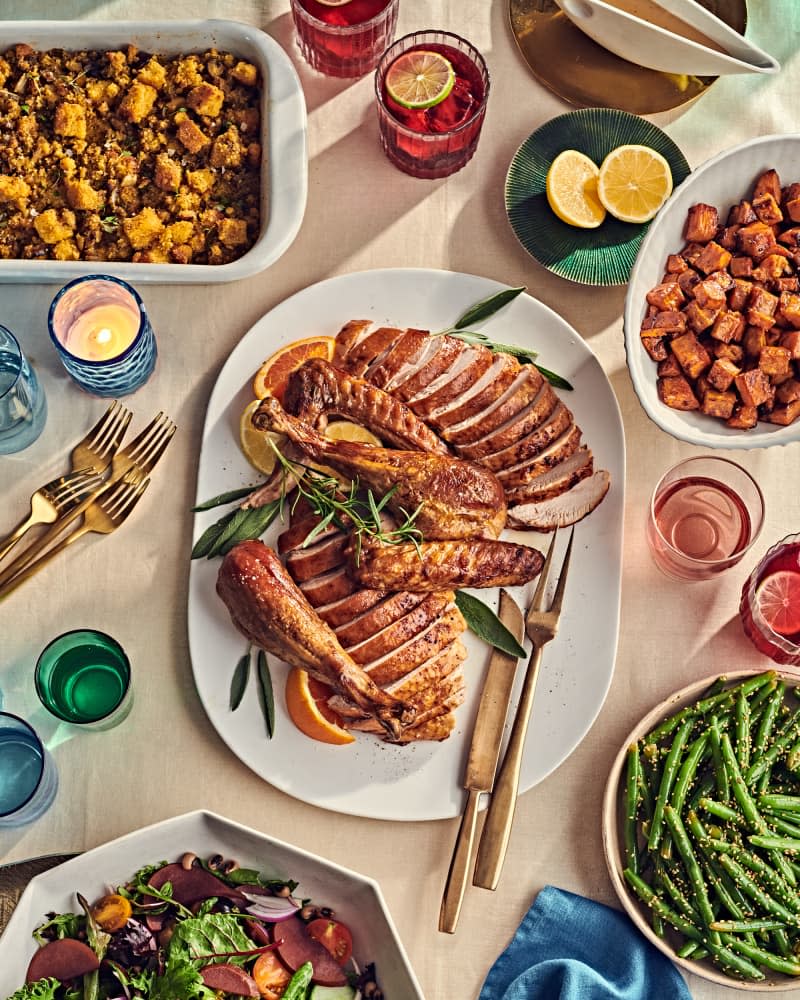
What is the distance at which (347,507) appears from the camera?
2336 mm

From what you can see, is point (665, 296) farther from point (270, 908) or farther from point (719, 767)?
point (270, 908)

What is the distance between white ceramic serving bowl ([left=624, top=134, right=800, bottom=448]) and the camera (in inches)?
91.9

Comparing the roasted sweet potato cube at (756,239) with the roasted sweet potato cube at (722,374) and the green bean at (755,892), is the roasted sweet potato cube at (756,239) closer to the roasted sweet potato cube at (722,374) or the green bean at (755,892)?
the roasted sweet potato cube at (722,374)

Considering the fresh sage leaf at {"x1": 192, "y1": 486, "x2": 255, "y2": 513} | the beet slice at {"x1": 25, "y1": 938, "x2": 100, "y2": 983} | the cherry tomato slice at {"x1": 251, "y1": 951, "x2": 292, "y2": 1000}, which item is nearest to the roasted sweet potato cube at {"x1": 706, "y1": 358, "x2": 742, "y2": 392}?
the fresh sage leaf at {"x1": 192, "y1": 486, "x2": 255, "y2": 513}

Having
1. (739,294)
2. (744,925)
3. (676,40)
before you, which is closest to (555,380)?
(739,294)

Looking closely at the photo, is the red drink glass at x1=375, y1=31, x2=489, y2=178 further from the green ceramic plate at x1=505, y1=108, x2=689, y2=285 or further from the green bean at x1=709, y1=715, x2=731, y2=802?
the green bean at x1=709, y1=715, x2=731, y2=802

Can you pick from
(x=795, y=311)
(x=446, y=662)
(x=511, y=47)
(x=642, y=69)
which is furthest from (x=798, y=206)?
(x=446, y=662)

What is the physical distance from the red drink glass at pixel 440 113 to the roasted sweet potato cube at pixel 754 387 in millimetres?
864

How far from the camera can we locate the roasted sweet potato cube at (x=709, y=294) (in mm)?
2393

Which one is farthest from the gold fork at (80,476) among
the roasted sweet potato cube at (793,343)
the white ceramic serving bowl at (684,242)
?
the roasted sweet potato cube at (793,343)

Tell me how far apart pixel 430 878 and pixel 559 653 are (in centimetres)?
58

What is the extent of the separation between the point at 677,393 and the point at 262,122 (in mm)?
1196

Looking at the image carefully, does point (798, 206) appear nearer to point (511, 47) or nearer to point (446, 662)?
point (511, 47)

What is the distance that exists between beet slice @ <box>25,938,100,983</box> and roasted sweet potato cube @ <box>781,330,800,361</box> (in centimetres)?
197
